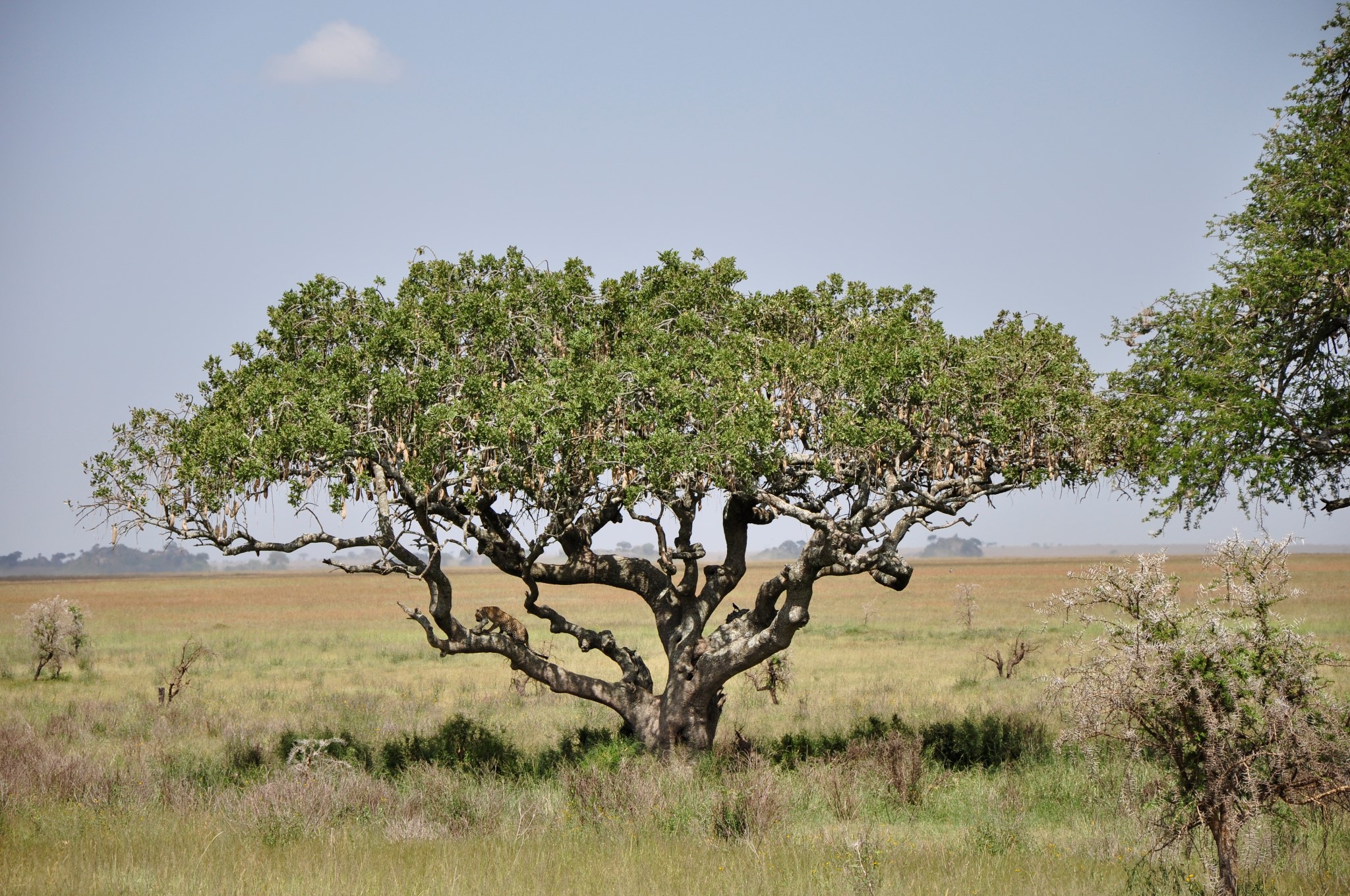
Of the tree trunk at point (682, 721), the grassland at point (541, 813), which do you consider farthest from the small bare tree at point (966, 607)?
the tree trunk at point (682, 721)

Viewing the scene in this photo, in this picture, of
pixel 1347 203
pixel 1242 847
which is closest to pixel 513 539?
pixel 1242 847

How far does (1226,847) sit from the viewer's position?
28.9 ft

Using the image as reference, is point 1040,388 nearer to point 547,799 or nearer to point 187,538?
point 547,799

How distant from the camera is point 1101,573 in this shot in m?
9.15

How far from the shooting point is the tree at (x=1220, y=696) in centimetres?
854

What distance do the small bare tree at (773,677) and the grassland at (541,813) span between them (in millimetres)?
515

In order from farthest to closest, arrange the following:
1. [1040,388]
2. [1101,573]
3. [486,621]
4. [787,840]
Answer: [486,621] → [1040,388] → [787,840] → [1101,573]

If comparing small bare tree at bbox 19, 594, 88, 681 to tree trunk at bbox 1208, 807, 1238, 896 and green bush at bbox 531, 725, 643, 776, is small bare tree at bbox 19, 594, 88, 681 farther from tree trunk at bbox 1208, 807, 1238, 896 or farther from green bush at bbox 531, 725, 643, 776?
tree trunk at bbox 1208, 807, 1238, 896

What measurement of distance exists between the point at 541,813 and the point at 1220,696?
28.0 ft

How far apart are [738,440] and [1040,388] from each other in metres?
4.81

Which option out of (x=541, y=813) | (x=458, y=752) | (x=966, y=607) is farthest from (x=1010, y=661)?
(x=541, y=813)

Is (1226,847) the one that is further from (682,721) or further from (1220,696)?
(682,721)

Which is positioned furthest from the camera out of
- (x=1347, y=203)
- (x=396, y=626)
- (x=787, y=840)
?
(x=396, y=626)

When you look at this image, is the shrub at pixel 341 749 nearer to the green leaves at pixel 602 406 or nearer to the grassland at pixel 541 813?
the grassland at pixel 541 813
